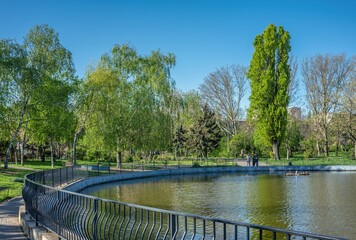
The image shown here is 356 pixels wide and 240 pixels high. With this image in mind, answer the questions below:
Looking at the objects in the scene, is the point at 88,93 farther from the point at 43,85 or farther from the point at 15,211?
the point at 15,211

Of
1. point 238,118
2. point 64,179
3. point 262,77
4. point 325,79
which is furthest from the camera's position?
point 238,118

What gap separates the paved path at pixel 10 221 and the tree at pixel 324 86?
152ft

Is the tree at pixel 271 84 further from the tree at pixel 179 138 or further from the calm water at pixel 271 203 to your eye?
the calm water at pixel 271 203

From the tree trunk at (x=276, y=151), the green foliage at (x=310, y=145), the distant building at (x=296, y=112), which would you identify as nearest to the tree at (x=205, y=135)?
the tree trunk at (x=276, y=151)

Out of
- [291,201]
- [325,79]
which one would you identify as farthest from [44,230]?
[325,79]

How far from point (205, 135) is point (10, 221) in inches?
1702

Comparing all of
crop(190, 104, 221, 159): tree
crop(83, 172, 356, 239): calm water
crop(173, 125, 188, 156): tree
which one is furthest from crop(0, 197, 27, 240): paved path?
crop(173, 125, 188, 156): tree

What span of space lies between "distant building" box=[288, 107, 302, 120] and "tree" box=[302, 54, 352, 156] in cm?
645

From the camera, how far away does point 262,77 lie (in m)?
50.2

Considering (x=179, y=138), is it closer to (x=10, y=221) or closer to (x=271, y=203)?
(x=271, y=203)

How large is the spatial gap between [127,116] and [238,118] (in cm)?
2992

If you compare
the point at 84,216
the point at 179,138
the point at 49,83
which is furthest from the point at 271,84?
the point at 84,216

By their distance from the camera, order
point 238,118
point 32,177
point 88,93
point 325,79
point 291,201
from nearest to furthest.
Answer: point 32,177, point 291,201, point 88,93, point 325,79, point 238,118

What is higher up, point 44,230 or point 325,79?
point 325,79
